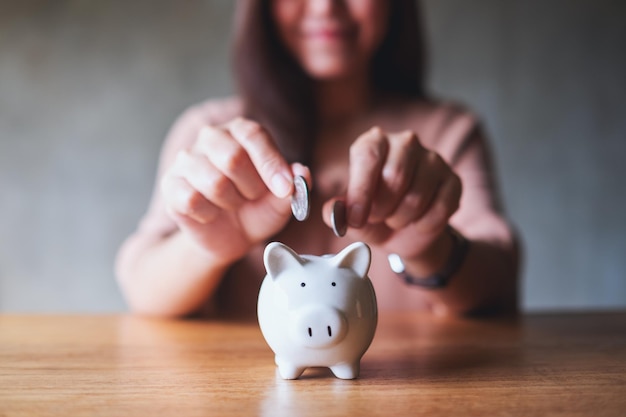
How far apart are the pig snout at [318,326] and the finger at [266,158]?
162mm

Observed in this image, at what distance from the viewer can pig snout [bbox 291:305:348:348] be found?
0.47 metres

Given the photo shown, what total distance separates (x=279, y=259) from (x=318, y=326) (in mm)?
70

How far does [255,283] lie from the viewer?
1.16 m

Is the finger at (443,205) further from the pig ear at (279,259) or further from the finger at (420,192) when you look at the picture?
the pig ear at (279,259)

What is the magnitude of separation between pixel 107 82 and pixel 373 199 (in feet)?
6.60

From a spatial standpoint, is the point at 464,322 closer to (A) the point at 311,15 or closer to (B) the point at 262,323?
(B) the point at 262,323

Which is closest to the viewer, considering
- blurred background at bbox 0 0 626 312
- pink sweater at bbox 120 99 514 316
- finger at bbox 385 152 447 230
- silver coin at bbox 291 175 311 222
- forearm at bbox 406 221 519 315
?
silver coin at bbox 291 175 311 222

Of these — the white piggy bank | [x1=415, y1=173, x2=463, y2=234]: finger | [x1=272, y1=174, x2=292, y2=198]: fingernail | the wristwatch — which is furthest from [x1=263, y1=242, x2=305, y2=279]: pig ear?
the wristwatch

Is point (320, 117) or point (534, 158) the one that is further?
point (534, 158)

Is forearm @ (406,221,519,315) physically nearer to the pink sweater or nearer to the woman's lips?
the pink sweater

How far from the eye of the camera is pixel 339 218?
593mm

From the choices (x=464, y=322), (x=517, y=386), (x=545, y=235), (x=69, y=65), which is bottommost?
(x=545, y=235)

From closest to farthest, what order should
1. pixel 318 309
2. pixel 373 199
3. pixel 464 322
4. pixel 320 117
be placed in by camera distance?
pixel 318 309, pixel 373 199, pixel 464 322, pixel 320 117

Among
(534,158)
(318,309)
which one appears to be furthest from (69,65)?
(318,309)
